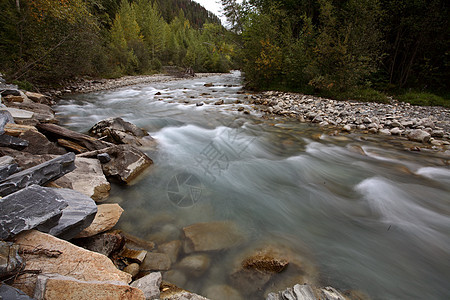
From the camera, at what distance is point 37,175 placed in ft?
6.82

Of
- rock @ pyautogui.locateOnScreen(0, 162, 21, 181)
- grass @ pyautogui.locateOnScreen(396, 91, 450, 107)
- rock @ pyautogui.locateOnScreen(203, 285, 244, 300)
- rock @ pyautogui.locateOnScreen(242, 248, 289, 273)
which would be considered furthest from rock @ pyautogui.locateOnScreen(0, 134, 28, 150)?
grass @ pyautogui.locateOnScreen(396, 91, 450, 107)

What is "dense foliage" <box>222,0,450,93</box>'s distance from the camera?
402 inches

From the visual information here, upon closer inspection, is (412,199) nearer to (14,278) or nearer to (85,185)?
(14,278)

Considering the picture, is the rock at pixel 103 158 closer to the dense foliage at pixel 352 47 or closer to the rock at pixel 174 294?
the rock at pixel 174 294

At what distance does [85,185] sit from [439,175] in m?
6.29

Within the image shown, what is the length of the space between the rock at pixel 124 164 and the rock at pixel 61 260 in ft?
6.64

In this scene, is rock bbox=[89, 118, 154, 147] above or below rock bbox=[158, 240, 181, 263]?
above

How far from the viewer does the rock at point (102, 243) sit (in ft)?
6.68

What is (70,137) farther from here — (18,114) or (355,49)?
(355,49)

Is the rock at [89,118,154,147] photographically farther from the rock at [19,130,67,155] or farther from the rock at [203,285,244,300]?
the rock at [203,285,244,300]

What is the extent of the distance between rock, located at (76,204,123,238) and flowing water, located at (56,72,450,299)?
27 centimetres

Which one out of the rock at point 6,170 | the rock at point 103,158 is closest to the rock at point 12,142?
the rock at point 103,158

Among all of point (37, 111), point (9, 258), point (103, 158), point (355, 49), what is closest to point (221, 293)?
point (9, 258)

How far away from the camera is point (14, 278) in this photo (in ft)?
3.74
